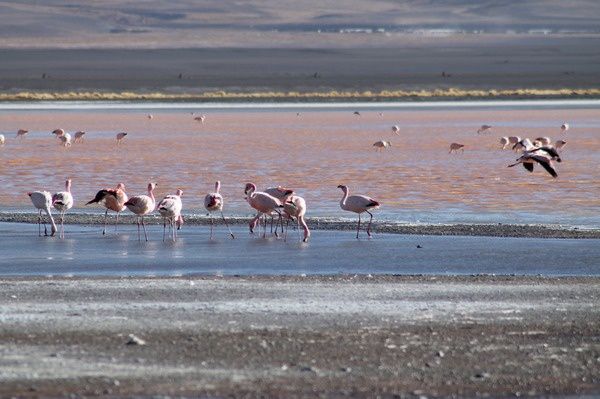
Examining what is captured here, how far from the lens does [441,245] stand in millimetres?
16266

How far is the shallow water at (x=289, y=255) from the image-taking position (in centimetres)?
1439

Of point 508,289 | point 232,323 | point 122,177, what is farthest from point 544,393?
point 122,177

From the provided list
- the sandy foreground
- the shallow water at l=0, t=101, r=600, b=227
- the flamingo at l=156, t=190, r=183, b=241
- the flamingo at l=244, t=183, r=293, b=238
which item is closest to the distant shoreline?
the shallow water at l=0, t=101, r=600, b=227

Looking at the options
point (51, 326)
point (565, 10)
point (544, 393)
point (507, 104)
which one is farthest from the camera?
point (565, 10)

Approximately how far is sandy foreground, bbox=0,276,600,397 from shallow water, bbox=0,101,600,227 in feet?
21.5

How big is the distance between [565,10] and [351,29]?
30.1 meters

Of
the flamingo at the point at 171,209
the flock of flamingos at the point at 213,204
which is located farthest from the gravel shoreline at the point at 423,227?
the flamingo at the point at 171,209

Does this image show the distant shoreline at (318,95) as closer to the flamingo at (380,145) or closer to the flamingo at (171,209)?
the flamingo at (380,145)

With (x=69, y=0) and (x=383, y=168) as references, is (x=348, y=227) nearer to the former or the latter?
(x=383, y=168)

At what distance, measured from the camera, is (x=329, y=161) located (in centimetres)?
2939

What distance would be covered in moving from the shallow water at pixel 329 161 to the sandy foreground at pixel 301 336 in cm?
656

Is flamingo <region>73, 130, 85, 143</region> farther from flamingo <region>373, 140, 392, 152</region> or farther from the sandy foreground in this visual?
the sandy foreground

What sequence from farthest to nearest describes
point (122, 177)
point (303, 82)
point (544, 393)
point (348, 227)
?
point (303, 82)
point (122, 177)
point (348, 227)
point (544, 393)

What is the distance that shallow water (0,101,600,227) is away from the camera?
70.0 feet
